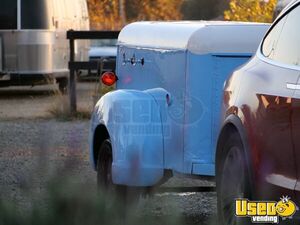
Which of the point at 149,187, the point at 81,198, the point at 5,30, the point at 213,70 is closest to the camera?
the point at 81,198

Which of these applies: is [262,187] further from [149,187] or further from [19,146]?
[19,146]

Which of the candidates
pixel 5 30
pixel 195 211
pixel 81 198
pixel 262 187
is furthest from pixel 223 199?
pixel 5 30

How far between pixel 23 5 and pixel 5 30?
681 mm

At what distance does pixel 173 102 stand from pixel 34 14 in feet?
47.0

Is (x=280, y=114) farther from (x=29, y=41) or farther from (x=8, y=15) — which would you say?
(x=8, y=15)

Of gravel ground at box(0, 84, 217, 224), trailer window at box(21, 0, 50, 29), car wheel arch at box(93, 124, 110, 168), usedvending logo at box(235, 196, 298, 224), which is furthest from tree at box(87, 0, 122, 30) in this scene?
usedvending logo at box(235, 196, 298, 224)

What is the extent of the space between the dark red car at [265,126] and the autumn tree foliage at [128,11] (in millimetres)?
31113

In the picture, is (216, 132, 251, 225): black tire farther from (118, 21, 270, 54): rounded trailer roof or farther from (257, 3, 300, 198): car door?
(118, 21, 270, 54): rounded trailer roof

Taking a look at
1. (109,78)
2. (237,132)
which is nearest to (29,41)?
(109,78)

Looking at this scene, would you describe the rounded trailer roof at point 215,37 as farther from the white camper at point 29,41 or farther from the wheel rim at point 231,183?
the white camper at point 29,41

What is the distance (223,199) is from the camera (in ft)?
19.4

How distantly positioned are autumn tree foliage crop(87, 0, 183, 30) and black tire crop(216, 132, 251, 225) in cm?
3110

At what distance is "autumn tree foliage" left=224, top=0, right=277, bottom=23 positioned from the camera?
21.5m

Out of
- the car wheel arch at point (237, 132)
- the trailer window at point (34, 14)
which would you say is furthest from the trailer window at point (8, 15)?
the car wheel arch at point (237, 132)
